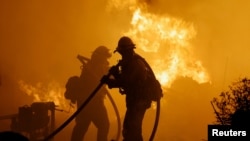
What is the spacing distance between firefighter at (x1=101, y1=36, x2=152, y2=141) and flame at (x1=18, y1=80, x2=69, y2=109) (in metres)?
10.4

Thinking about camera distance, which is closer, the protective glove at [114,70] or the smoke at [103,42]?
the protective glove at [114,70]

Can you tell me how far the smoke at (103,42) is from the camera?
19.8 meters

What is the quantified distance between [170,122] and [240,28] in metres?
9.21

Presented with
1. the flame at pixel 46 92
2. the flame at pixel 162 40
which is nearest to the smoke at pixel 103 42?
the flame at pixel 46 92

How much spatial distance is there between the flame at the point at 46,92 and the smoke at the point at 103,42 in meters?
0.23

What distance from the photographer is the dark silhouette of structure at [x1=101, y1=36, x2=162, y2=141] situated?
920 centimetres

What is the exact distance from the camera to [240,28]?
25391mm

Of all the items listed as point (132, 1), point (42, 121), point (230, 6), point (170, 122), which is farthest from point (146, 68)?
point (230, 6)

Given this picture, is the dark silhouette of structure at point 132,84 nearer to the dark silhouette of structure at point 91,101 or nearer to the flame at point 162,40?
the dark silhouette of structure at point 91,101

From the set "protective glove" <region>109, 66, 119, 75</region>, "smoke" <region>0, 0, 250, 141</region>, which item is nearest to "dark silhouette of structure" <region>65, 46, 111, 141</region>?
"protective glove" <region>109, 66, 119, 75</region>

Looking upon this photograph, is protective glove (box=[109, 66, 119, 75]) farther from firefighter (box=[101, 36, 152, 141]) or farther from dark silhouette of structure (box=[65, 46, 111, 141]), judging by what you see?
dark silhouette of structure (box=[65, 46, 111, 141])

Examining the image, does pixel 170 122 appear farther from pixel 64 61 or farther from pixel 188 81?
pixel 64 61

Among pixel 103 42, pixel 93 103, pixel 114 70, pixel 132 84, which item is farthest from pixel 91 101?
pixel 103 42

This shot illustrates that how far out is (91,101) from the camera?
12312 mm
